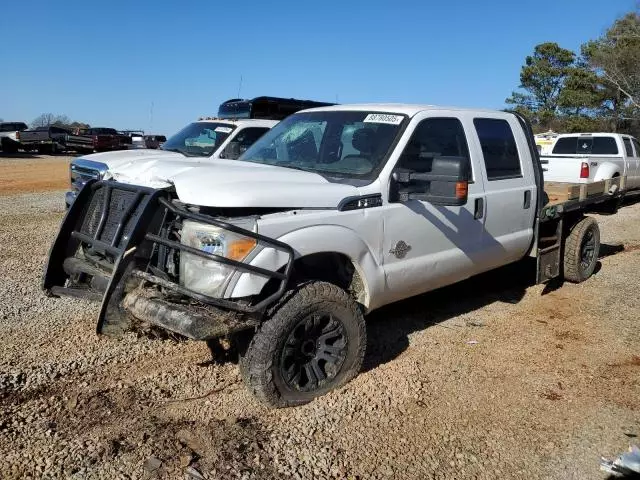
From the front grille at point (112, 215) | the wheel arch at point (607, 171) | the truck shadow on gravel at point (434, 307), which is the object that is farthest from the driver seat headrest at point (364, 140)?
the wheel arch at point (607, 171)

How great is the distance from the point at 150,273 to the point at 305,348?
3.58 ft

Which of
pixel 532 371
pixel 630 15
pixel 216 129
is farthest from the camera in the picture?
pixel 630 15

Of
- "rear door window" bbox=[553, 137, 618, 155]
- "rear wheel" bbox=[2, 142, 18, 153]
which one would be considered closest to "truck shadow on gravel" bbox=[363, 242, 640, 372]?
"rear door window" bbox=[553, 137, 618, 155]

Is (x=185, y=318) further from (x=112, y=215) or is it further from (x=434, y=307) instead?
(x=434, y=307)

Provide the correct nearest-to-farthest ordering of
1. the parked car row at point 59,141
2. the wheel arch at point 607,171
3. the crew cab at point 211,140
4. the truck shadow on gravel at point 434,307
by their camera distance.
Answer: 1. the truck shadow on gravel at point 434,307
2. the crew cab at point 211,140
3. the wheel arch at point 607,171
4. the parked car row at point 59,141

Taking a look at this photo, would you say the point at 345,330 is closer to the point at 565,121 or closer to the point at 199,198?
the point at 199,198

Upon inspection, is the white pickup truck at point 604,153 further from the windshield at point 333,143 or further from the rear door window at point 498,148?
the windshield at point 333,143

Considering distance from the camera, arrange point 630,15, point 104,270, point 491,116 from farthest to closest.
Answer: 1. point 630,15
2. point 491,116
3. point 104,270

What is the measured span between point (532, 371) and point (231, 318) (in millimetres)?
2474

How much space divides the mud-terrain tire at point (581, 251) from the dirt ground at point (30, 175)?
13.3 meters

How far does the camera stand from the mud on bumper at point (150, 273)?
3.36 metres

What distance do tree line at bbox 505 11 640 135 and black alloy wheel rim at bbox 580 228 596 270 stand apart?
27325mm

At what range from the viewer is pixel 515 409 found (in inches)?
155

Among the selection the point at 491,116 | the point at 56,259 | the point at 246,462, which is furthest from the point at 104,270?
the point at 491,116
